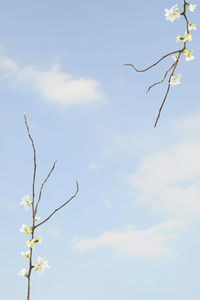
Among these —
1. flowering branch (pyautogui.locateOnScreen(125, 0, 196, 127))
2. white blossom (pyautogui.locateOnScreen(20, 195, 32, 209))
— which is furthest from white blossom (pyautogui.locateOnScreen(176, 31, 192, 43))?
white blossom (pyautogui.locateOnScreen(20, 195, 32, 209))

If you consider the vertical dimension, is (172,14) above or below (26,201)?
above

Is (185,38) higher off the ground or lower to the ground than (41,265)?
higher

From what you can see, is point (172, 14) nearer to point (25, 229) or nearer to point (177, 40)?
point (177, 40)

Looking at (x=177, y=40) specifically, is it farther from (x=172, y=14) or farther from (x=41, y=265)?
(x=41, y=265)

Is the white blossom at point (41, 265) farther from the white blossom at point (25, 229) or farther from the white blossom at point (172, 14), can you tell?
the white blossom at point (172, 14)

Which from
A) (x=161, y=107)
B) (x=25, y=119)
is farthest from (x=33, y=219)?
(x=161, y=107)

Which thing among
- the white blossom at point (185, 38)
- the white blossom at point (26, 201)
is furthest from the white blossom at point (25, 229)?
the white blossom at point (185, 38)

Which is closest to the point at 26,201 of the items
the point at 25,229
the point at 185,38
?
the point at 25,229

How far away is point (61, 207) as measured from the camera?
255 cm

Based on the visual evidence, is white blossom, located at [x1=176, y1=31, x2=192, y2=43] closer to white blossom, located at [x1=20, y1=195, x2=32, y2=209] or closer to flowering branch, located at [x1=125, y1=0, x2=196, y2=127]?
flowering branch, located at [x1=125, y1=0, x2=196, y2=127]

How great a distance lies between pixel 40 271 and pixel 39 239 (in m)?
0.26

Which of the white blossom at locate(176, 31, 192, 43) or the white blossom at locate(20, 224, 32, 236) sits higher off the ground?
the white blossom at locate(176, 31, 192, 43)

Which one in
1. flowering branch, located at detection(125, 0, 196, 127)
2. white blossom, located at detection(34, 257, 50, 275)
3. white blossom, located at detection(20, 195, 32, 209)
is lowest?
white blossom, located at detection(34, 257, 50, 275)

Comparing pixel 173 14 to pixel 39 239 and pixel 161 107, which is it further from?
pixel 39 239
